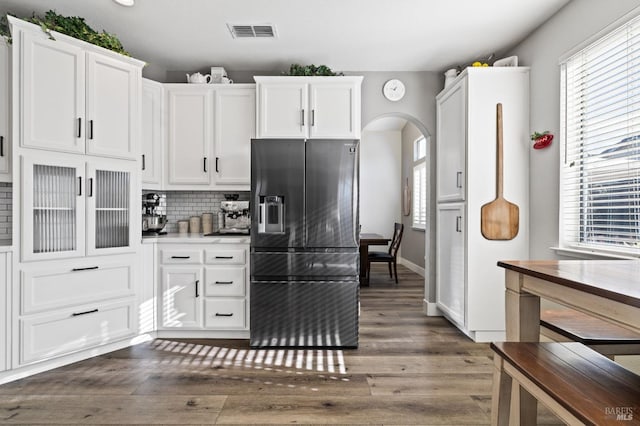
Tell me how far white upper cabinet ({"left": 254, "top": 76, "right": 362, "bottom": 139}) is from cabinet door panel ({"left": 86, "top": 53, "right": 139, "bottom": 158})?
1.05 metres

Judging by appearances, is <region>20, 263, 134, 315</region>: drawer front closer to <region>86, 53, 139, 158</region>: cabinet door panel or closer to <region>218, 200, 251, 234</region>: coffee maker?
<region>86, 53, 139, 158</region>: cabinet door panel

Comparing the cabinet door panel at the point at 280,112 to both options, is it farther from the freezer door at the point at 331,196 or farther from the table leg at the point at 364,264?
the table leg at the point at 364,264

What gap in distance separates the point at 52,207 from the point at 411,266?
595 centimetres

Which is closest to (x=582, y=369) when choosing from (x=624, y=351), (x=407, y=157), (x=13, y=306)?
(x=624, y=351)

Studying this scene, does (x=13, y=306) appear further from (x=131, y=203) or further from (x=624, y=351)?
(x=624, y=351)

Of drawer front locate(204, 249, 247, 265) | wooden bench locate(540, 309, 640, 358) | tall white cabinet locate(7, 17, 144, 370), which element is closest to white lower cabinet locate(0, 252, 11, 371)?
tall white cabinet locate(7, 17, 144, 370)

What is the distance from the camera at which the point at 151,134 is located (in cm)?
345

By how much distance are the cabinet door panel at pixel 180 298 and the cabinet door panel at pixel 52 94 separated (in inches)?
49.3

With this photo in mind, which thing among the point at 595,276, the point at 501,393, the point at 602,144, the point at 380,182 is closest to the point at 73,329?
the point at 501,393

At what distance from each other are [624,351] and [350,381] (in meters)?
1.51

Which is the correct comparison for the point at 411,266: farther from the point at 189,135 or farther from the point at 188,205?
the point at 189,135

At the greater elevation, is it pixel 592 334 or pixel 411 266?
pixel 592 334

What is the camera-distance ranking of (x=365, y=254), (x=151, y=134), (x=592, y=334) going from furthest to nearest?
(x=365, y=254)
(x=151, y=134)
(x=592, y=334)

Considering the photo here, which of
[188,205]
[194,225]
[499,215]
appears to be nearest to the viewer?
[499,215]
